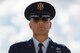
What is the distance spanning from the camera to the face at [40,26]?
7441 millimetres

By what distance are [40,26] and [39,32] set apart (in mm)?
202

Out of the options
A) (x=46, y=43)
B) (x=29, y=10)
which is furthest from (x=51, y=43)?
(x=29, y=10)

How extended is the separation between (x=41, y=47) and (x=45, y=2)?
205 centimetres

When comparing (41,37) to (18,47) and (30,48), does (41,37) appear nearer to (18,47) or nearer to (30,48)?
(30,48)

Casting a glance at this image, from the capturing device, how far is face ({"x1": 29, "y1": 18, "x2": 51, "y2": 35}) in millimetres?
7441

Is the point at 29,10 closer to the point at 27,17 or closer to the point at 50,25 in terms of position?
the point at 27,17

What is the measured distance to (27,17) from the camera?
873cm

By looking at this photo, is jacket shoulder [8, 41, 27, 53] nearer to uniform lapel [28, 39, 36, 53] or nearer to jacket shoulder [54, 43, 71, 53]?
uniform lapel [28, 39, 36, 53]

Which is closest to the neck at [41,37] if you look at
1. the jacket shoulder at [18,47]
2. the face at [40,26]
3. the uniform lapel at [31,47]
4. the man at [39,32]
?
the man at [39,32]

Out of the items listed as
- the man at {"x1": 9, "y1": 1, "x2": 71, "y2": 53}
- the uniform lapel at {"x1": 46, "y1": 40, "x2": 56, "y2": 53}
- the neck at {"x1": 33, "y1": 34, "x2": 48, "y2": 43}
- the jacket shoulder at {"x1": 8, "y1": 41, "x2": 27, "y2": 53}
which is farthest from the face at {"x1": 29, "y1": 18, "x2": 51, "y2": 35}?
the jacket shoulder at {"x1": 8, "y1": 41, "x2": 27, "y2": 53}

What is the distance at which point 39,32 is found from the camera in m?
7.47

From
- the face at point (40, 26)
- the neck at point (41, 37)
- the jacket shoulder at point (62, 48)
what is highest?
the face at point (40, 26)

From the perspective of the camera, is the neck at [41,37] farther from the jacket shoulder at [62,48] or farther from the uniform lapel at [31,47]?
the jacket shoulder at [62,48]

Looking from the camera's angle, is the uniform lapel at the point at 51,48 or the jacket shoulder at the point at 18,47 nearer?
the uniform lapel at the point at 51,48
